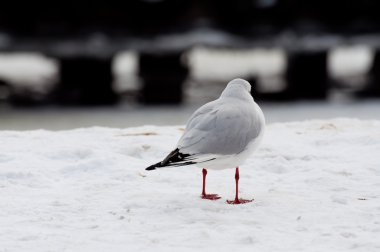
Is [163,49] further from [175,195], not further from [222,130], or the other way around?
[222,130]

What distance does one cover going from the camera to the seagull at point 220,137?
170 inches

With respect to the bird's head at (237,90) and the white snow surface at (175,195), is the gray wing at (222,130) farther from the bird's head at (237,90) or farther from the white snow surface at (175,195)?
the white snow surface at (175,195)

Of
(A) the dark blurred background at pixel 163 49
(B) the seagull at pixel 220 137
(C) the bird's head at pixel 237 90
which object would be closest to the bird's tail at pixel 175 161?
(B) the seagull at pixel 220 137

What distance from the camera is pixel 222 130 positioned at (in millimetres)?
4402

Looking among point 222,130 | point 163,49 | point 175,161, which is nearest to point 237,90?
point 222,130

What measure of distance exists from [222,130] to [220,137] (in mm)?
53

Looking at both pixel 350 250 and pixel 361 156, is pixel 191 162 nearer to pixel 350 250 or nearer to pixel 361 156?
pixel 350 250

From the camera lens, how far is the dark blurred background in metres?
10.9

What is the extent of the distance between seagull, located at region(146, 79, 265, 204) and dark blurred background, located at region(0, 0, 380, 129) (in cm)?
623

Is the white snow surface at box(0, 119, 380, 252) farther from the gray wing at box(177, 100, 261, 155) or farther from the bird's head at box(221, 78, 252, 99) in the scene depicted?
the bird's head at box(221, 78, 252, 99)

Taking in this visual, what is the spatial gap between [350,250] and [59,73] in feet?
28.5

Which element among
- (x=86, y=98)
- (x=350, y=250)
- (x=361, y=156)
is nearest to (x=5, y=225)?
(x=350, y=250)

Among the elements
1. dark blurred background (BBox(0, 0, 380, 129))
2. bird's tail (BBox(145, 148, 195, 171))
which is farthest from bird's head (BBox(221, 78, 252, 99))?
dark blurred background (BBox(0, 0, 380, 129))

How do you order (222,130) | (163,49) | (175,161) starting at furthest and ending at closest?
(163,49) → (222,130) → (175,161)
